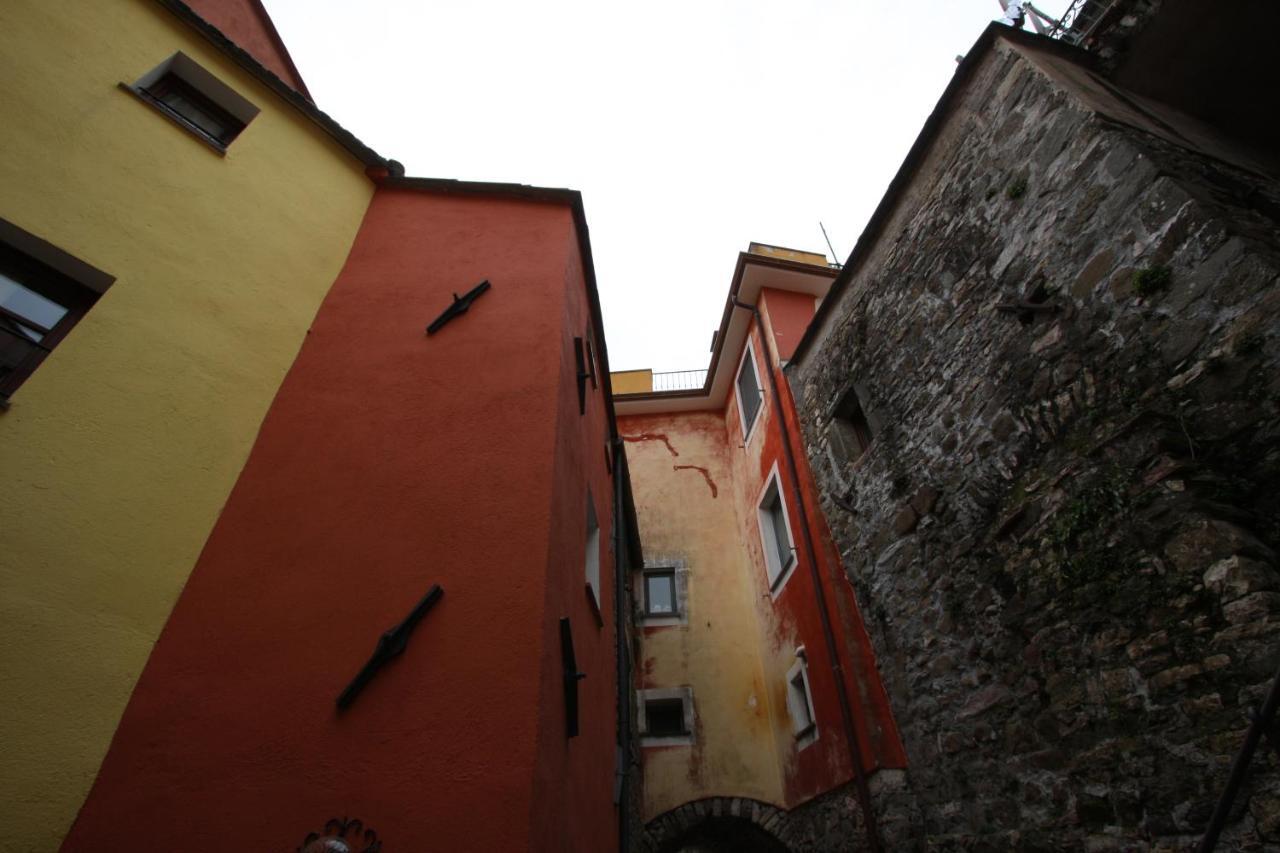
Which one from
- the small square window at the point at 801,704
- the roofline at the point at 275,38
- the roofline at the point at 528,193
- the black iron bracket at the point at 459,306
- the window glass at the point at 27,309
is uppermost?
the roofline at the point at 275,38

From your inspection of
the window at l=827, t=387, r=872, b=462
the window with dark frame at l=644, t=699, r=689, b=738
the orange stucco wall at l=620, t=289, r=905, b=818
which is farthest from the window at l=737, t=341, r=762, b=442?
the window with dark frame at l=644, t=699, r=689, b=738

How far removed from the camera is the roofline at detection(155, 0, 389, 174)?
4.52 m

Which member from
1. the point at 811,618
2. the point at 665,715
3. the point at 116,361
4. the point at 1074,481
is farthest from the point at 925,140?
the point at 665,715

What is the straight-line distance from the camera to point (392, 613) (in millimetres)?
2924

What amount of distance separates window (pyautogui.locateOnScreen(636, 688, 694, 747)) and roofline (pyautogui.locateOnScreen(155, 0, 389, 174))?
7951 mm

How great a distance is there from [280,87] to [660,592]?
881 cm

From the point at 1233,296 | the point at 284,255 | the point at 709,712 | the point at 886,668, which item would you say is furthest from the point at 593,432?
the point at 709,712

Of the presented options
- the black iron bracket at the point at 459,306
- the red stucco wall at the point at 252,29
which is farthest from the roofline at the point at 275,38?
the black iron bracket at the point at 459,306

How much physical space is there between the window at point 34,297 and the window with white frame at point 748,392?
8445 millimetres

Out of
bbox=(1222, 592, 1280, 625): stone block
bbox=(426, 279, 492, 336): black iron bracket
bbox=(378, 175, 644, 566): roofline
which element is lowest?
bbox=(1222, 592, 1280, 625): stone block

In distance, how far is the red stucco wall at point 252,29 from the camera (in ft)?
22.0

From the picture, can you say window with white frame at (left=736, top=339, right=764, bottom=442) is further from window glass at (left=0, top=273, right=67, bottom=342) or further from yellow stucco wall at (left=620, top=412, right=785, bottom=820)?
window glass at (left=0, top=273, right=67, bottom=342)

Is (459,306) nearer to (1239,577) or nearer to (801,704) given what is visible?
(1239,577)

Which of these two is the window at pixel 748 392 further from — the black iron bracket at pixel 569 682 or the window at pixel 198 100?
the window at pixel 198 100
